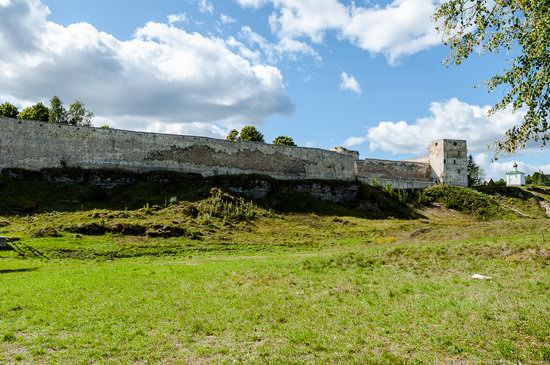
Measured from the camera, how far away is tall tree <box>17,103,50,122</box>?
173 feet

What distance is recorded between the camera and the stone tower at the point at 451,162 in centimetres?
6581

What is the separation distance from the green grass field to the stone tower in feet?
133

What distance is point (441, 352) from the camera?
8148mm

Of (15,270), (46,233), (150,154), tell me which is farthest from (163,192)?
(15,270)

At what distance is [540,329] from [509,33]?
566cm

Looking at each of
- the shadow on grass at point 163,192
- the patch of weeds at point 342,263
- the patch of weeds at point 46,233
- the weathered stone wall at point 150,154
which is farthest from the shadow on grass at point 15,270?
the weathered stone wall at point 150,154

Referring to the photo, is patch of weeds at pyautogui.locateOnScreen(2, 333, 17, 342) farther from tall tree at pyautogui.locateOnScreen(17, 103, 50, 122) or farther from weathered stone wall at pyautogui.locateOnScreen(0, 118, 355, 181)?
tall tree at pyautogui.locateOnScreen(17, 103, 50, 122)

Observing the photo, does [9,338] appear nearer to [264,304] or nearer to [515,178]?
[264,304]

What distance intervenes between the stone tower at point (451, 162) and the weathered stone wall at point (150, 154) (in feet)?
59.1

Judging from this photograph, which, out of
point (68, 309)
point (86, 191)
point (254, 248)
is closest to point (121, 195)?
point (86, 191)

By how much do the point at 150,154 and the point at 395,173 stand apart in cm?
3640

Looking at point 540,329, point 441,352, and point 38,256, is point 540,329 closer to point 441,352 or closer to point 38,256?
point 441,352

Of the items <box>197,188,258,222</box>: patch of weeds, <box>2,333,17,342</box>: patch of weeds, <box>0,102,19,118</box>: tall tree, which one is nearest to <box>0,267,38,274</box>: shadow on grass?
<box>2,333,17,342</box>: patch of weeds

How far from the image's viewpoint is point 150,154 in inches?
1716
